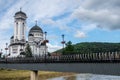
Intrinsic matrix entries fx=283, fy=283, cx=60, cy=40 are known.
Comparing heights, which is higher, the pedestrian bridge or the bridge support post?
the pedestrian bridge

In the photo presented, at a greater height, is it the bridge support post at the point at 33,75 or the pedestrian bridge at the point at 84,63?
the pedestrian bridge at the point at 84,63

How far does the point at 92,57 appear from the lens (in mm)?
47500

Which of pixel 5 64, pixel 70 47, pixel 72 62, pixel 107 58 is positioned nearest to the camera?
pixel 107 58

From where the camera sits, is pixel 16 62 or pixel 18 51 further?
pixel 18 51

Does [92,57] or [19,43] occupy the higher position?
[19,43]

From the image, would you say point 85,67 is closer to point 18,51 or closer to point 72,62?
point 72,62

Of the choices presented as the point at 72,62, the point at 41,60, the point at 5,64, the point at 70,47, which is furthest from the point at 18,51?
the point at 72,62

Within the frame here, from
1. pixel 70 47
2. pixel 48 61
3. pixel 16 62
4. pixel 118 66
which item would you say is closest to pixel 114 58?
pixel 118 66

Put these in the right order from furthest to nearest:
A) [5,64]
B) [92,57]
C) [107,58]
→ [5,64]
[92,57]
[107,58]

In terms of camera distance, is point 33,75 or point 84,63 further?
point 33,75

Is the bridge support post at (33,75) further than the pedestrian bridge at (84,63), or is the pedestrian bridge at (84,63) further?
the bridge support post at (33,75)

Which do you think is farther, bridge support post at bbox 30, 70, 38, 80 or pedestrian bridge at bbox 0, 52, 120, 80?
bridge support post at bbox 30, 70, 38, 80

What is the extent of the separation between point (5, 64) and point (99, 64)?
47.0m

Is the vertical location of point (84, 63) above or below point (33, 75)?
above
